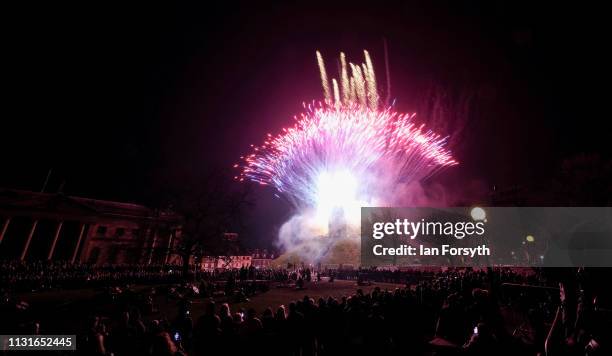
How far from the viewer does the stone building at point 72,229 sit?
177 ft

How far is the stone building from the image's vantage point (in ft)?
177

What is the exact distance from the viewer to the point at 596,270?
305cm

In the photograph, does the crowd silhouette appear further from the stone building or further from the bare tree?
the stone building

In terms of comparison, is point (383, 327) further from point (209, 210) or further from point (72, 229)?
point (72, 229)

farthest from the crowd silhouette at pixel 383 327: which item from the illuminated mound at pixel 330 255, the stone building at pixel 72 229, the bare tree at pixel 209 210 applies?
the illuminated mound at pixel 330 255

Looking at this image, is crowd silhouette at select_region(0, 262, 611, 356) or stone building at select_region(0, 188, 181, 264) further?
stone building at select_region(0, 188, 181, 264)

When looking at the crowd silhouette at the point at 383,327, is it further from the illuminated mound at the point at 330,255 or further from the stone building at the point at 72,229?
the illuminated mound at the point at 330,255

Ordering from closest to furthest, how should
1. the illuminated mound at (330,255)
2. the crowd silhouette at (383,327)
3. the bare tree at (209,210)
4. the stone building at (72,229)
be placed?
1. the crowd silhouette at (383,327)
2. the bare tree at (209,210)
3. the stone building at (72,229)
4. the illuminated mound at (330,255)

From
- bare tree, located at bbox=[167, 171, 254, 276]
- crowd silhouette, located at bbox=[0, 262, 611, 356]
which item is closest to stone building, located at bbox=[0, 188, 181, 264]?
bare tree, located at bbox=[167, 171, 254, 276]

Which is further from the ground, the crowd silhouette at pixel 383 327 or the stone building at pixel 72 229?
the stone building at pixel 72 229

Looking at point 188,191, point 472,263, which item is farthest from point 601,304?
point 472,263

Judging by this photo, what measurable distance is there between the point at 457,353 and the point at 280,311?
4400 millimetres

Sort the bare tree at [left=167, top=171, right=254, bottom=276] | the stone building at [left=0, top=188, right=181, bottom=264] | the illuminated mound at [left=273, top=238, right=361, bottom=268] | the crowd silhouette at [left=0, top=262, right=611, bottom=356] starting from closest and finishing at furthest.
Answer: the crowd silhouette at [left=0, top=262, right=611, bottom=356] < the bare tree at [left=167, top=171, right=254, bottom=276] < the stone building at [left=0, top=188, right=181, bottom=264] < the illuminated mound at [left=273, top=238, right=361, bottom=268]

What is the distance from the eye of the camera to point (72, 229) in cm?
6038
